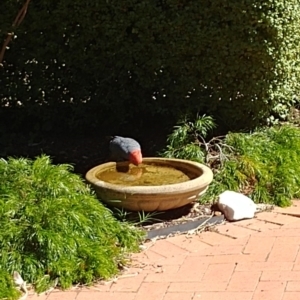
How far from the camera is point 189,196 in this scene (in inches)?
195

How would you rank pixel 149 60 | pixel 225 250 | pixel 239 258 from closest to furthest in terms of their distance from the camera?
1. pixel 239 258
2. pixel 225 250
3. pixel 149 60

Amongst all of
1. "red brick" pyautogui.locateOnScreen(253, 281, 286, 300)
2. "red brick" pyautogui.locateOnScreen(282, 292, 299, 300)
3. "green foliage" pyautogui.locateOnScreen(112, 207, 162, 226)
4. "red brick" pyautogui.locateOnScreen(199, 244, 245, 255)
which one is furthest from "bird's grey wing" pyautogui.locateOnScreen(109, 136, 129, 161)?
"red brick" pyautogui.locateOnScreen(282, 292, 299, 300)

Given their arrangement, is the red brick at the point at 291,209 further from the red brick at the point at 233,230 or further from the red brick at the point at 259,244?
the red brick at the point at 259,244

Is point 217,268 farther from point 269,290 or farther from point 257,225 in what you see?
point 257,225

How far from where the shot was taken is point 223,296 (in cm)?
390

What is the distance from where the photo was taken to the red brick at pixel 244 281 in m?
3.98

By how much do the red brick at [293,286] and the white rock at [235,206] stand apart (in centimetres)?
111

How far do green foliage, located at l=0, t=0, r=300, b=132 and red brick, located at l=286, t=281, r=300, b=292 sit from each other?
2.44 metres

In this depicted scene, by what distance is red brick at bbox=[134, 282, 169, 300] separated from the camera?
3.95 metres

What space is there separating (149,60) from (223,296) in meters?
2.87

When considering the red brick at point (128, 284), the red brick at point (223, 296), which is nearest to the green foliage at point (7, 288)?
the red brick at point (128, 284)

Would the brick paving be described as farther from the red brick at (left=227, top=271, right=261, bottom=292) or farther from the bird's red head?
the bird's red head

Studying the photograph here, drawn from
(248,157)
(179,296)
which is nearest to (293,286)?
(179,296)

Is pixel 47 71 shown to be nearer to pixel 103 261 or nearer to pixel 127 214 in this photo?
pixel 127 214
